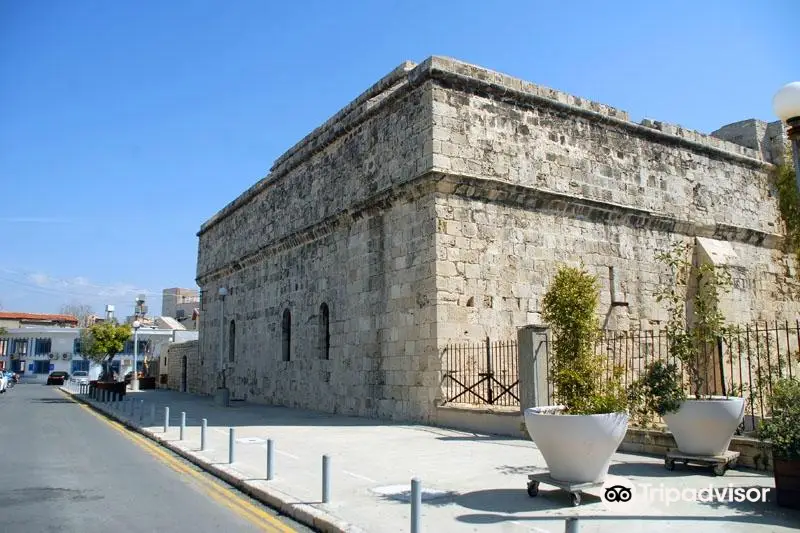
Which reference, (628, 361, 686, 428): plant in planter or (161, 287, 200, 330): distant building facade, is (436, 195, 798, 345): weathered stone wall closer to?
(628, 361, 686, 428): plant in planter

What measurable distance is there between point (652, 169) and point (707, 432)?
1204 centimetres

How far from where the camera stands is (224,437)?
40.4 ft

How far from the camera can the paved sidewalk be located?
18.1 feet

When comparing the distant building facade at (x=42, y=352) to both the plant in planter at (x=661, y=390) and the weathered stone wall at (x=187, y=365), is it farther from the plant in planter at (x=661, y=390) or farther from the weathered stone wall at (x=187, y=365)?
the plant in planter at (x=661, y=390)

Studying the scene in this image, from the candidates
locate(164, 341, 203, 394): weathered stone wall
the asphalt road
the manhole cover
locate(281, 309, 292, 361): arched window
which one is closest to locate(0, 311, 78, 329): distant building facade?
locate(164, 341, 203, 394): weathered stone wall

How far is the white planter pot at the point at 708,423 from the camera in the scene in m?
7.08

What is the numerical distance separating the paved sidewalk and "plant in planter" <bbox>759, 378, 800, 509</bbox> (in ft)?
0.60

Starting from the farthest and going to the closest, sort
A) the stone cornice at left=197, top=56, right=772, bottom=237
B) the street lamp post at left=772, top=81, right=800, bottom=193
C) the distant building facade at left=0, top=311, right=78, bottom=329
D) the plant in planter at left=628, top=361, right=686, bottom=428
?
1. the distant building facade at left=0, top=311, right=78, bottom=329
2. the stone cornice at left=197, top=56, right=772, bottom=237
3. the plant in planter at left=628, top=361, right=686, bottom=428
4. the street lamp post at left=772, top=81, right=800, bottom=193

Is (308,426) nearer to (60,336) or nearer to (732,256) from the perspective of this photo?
(732,256)

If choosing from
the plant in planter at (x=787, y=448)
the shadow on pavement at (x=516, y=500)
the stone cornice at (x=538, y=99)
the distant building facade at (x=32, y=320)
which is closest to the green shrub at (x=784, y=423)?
the plant in planter at (x=787, y=448)

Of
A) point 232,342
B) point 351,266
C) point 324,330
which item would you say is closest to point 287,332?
point 324,330

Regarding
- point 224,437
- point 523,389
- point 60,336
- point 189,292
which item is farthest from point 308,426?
point 189,292

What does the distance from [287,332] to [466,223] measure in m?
9.01

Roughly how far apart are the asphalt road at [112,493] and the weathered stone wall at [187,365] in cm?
1798
